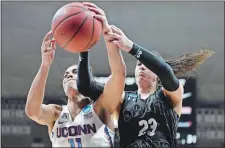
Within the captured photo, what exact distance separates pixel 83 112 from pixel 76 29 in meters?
0.42

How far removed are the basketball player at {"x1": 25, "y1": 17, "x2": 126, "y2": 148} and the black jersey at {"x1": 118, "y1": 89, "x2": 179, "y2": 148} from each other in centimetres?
9

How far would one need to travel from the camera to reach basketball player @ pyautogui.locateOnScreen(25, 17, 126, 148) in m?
2.30

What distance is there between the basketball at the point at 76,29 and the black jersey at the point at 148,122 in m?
0.43

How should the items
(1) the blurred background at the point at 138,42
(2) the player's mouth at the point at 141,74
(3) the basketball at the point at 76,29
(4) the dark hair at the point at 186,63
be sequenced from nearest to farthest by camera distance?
(3) the basketball at the point at 76,29 → (2) the player's mouth at the point at 141,74 → (4) the dark hair at the point at 186,63 → (1) the blurred background at the point at 138,42

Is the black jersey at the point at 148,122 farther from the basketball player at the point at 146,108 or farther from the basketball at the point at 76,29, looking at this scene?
the basketball at the point at 76,29

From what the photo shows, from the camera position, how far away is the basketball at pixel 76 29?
7.18 ft

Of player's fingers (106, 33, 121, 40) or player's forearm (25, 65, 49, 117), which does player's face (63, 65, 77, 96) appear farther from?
player's fingers (106, 33, 121, 40)

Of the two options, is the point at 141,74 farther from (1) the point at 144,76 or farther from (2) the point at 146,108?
(2) the point at 146,108

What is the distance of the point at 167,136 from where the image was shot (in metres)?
2.44

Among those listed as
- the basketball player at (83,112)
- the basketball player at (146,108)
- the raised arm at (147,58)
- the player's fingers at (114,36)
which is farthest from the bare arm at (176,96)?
the player's fingers at (114,36)

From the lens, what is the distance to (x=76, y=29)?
2.19 m

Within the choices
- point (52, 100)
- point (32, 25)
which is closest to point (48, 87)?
point (52, 100)

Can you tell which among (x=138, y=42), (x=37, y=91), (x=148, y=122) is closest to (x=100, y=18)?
(x=37, y=91)

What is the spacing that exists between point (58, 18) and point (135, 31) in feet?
10.1
